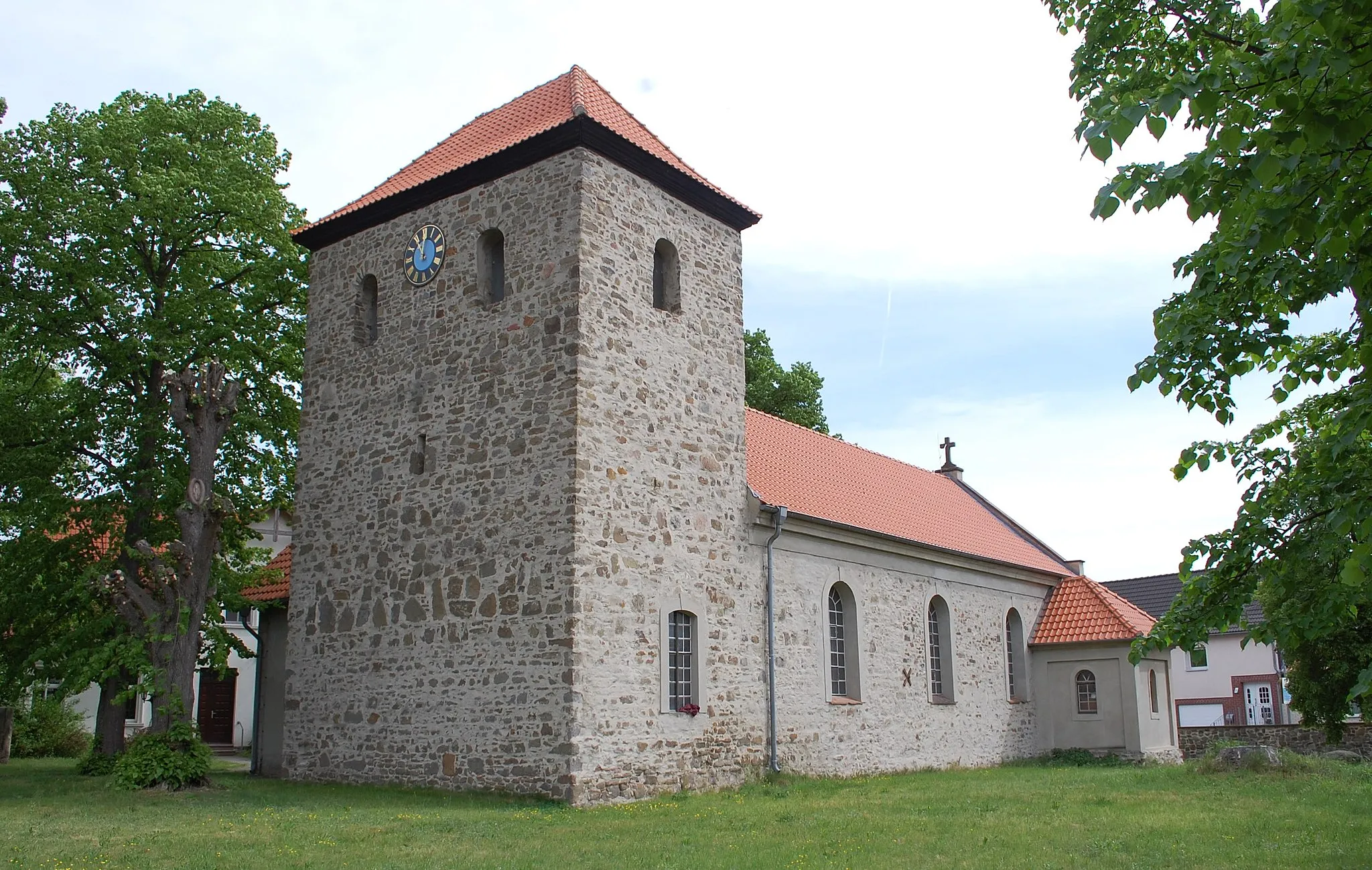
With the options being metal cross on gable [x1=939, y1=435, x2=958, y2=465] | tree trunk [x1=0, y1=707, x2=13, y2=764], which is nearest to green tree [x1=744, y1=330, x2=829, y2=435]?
metal cross on gable [x1=939, y1=435, x2=958, y2=465]

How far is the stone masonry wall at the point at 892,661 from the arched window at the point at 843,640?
0.33ft

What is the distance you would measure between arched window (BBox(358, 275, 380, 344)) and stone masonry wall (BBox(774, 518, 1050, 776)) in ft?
23.5

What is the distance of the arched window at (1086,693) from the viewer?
2520 centimetres

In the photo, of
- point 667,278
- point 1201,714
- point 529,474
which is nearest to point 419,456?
point 529,474

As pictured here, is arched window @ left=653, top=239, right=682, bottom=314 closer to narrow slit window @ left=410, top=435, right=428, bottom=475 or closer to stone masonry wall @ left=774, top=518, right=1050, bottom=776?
stone masonry wall @ left=774, top=518, right=1050, bottom=776

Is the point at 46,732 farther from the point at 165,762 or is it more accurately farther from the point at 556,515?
the point at 556,515

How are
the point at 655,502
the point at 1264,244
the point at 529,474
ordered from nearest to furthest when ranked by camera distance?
1. the point at 1264,244
2. the point at 529,474
3. the point at 655,502

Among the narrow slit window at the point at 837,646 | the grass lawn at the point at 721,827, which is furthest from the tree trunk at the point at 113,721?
the narrow slit window at the point at 837,646

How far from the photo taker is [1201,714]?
144 ft

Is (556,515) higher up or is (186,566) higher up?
(556,515)

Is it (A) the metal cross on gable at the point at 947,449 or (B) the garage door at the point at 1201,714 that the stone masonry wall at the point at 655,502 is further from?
(B) the garage door at the point at 1201,714

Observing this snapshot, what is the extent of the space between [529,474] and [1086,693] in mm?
16100

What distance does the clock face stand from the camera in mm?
17234

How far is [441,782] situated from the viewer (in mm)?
15086
